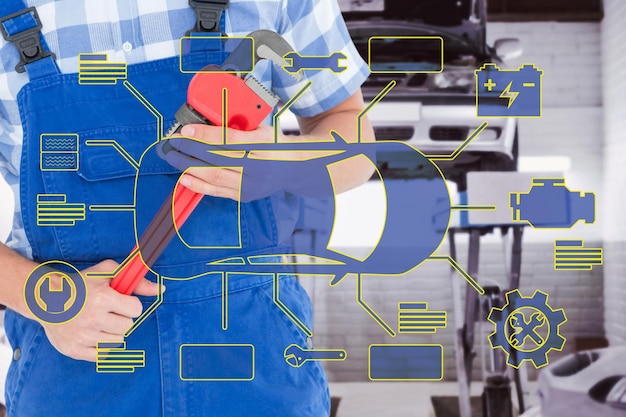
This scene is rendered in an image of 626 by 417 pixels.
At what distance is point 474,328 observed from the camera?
100cm

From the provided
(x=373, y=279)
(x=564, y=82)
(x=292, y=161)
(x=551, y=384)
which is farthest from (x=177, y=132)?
(x=564, y=82)

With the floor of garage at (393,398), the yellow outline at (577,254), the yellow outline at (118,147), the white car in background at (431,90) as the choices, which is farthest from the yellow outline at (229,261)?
the floor of garage at (393,398)

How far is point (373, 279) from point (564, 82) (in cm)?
112

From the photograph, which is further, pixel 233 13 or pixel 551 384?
pixel 551 384

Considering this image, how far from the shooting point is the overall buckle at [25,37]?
542 mm

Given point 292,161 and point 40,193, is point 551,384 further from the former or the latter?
point 40,193

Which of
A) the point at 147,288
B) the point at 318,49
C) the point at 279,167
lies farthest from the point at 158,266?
the point at 318,49

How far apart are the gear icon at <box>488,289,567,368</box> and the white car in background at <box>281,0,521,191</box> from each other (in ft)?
0.51

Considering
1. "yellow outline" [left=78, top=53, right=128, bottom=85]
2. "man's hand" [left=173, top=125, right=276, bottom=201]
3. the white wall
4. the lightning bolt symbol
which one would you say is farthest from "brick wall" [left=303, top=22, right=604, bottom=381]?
the white wall

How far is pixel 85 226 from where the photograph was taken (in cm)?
55

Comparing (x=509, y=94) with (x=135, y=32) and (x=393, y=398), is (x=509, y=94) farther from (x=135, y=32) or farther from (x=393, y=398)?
(x=393, y=398)

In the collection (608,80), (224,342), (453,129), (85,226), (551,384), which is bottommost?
(551,384)

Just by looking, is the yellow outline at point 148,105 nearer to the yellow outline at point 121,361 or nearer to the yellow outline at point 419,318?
the yellow outline at point 121,361

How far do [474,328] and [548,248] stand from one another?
34 centimetres
